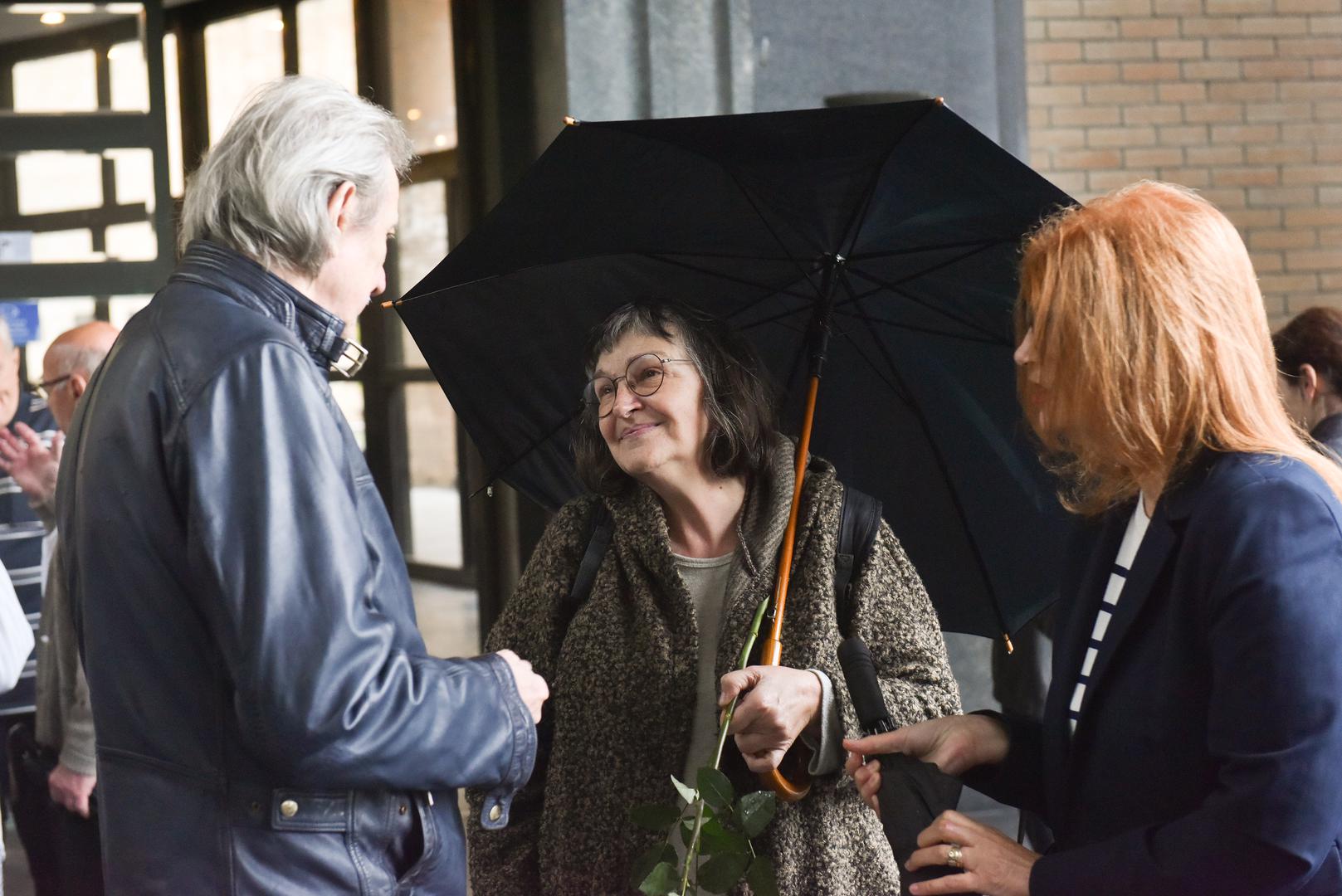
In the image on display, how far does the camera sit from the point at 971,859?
168 centimetres

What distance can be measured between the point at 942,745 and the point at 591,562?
2.64ft

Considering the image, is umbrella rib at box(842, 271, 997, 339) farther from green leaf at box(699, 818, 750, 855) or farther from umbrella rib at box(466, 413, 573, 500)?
green leaf at box(699, 818, 750, 855)

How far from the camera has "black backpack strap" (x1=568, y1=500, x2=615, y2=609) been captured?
98.1 inches

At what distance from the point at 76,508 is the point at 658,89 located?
3.49 m

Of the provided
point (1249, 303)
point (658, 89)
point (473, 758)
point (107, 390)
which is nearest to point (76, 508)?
point (107, 390)

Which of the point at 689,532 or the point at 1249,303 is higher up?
the point at 1249,303

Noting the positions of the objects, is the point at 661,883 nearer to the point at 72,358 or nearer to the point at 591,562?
the point at 591,562

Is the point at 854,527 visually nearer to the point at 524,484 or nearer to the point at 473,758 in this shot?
the point at 524,484

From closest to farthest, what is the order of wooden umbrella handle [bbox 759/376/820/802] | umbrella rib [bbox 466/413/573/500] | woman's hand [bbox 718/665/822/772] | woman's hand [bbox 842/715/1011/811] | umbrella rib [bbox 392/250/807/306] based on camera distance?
woman's hand [bbox 842/715/1011/811] < woman's hand [bbox 718/665/822/772] < wooden umbrella handle [bbox 759/376/820/802] < umbrella rib [bbox 392/250/807/306] < umbrella rib [bbox 466/413/573/500]

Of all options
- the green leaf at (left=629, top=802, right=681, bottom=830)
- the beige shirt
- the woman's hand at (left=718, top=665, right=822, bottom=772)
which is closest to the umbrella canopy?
the beige shirt

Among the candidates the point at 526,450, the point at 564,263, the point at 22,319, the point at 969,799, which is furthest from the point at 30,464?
the point at 969,799

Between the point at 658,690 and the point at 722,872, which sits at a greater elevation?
the point at 658,690

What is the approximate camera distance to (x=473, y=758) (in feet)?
5.50

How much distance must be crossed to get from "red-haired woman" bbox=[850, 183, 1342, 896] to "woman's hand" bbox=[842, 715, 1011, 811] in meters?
0.14
